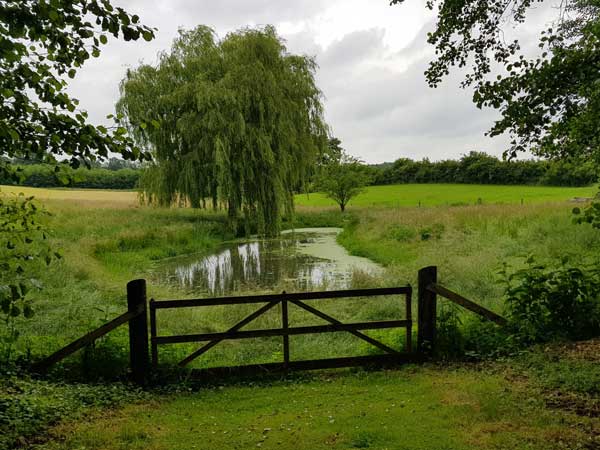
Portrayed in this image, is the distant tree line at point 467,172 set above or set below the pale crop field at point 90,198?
above

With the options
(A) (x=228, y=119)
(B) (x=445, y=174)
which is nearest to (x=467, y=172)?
(B) (x=445, y=174)

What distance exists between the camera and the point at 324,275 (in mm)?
16094

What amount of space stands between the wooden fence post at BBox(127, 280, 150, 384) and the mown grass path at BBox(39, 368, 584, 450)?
2.04 ft

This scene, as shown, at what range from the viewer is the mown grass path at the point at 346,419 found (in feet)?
13.8

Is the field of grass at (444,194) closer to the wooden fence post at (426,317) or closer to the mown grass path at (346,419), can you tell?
the wooden fence post at (426,317)

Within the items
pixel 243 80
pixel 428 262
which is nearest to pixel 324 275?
pixel 428 262

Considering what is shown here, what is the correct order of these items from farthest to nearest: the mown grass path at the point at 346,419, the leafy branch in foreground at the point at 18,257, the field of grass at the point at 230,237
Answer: the field of grass at the point at 230,237, the mown grass path at the point at 346,419, the leafy branch in foreground at the point at 18,257

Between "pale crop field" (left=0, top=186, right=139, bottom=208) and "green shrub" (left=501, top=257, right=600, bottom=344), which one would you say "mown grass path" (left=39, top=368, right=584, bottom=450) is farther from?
"pale crop field" (left=0, top=186, right=139, bottom=208)

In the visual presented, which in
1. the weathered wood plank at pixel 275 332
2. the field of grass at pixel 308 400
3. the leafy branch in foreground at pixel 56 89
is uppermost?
the leafy branch in foreground at pixel 56 89

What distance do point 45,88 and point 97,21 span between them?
731 millimetres

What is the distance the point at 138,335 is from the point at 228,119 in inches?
685

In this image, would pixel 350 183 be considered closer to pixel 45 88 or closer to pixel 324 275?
pixel 324 275

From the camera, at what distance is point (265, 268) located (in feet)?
58.9

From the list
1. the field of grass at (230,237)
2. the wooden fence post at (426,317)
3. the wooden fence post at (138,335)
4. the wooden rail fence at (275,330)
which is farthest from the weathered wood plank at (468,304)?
the wooden fence post at (138,335)
